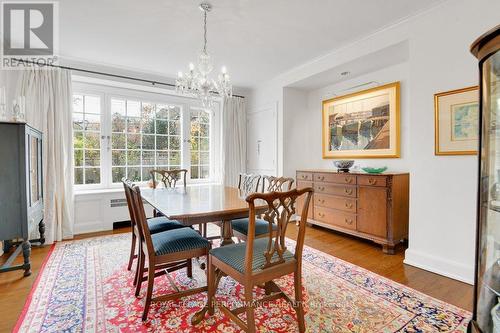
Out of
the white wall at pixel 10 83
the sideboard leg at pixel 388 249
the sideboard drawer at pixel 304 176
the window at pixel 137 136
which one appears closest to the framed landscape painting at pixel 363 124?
the sideboard drawer at pixel 304 176

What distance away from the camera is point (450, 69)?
92.6 inches

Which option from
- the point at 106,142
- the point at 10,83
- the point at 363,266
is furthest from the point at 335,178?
the point at 10,83

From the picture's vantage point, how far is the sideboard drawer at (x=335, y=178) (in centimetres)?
333

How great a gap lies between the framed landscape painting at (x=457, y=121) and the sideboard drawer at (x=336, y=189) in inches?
43.1

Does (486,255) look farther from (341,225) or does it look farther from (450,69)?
(341,225)

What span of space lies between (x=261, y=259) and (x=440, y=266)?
200cm

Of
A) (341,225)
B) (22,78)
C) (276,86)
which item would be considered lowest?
(341,225)

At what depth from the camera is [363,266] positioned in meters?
2.60

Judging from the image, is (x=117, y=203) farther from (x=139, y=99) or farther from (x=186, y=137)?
(x=139, y=99)

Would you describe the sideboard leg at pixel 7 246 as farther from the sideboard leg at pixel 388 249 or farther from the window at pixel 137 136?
the sideboard leg at pixel 388 249

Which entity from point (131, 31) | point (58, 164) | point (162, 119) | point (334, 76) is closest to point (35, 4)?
point (131, 31)

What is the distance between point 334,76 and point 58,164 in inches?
163

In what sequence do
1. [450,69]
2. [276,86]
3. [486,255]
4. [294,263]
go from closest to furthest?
[486,255]
[294,263]
[450,69]
[276,86]

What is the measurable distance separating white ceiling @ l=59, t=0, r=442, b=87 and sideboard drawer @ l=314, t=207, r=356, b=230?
2.23m
